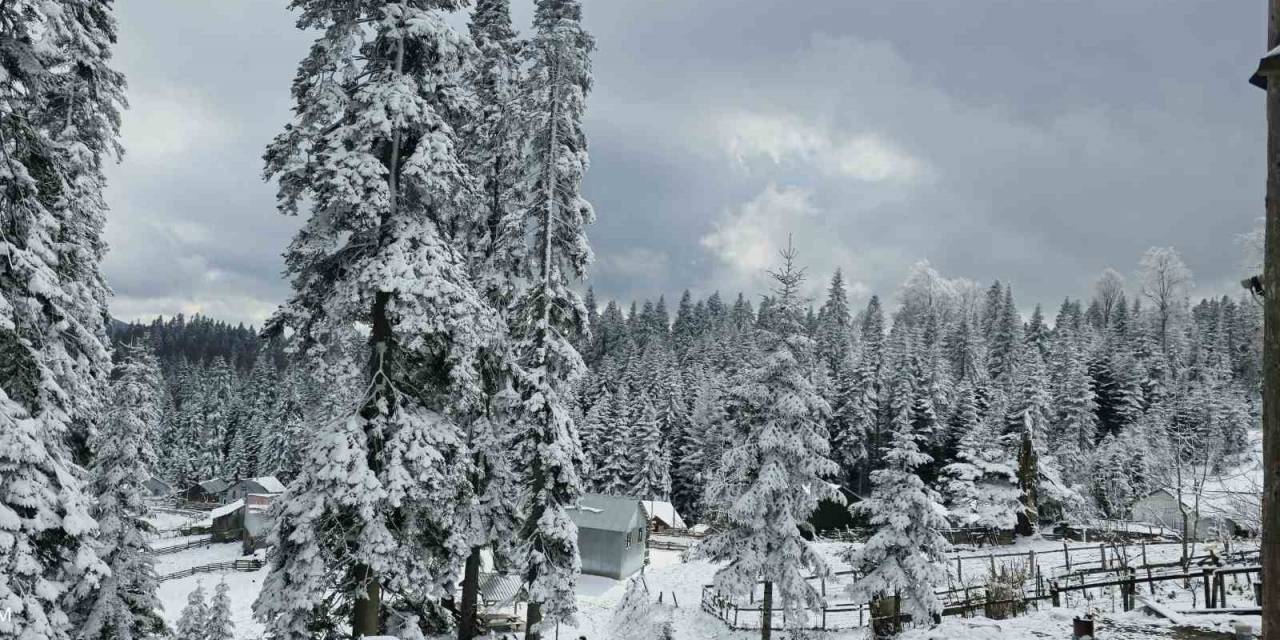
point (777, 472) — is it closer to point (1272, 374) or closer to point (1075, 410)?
point (1272, 374)

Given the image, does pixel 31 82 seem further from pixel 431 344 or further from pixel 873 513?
pixel 873 513

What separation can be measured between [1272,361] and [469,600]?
18.3 m

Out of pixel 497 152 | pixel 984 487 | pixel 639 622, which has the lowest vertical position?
pixel 639 622

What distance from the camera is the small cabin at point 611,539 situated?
42.9 metres

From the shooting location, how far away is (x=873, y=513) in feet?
78.9

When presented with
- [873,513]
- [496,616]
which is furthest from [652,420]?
[873,513]

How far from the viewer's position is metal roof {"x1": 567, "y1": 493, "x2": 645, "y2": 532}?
43.4 metres

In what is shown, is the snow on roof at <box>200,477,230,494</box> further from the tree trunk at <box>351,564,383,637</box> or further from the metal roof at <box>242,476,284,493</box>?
the tree trunk at <box>351,564,383,637</box>

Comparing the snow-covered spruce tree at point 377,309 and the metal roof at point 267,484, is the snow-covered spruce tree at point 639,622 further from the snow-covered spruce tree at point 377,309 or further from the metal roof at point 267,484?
the metal roof at point 267,484

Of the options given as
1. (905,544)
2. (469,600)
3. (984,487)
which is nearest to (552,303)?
(469,600)

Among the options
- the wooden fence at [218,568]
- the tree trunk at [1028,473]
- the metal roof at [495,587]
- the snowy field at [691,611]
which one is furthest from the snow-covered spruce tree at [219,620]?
the tree trunk at [1028,473]

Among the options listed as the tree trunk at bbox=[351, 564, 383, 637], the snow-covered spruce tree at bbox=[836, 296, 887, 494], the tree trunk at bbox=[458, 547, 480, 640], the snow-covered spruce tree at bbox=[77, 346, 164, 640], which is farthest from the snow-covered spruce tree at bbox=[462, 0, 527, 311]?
the snow-covered spruce tree at bbox=[836, 296, 887, 494]

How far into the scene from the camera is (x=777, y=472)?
896 inches

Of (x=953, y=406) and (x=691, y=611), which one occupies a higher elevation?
(x=953, y=406)
